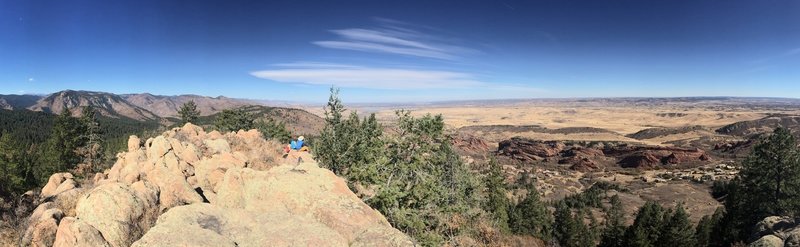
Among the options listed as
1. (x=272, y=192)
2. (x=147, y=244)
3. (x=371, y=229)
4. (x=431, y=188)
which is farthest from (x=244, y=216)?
(x=431, y=188)

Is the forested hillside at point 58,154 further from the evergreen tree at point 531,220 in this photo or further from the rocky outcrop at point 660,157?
the rocky outcrop at point 660,157

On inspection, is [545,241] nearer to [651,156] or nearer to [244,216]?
[244,216]

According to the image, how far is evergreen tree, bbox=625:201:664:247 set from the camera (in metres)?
44.6

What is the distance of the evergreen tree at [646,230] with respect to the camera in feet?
146

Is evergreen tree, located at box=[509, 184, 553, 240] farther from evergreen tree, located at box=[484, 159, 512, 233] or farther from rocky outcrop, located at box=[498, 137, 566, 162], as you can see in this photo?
rocky outcrop, located at box=[498, 137, 566, 162]

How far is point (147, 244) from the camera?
11.6 metres

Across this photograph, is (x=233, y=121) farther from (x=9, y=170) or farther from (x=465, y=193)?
(x=465, y=193)

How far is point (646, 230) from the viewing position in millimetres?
46844

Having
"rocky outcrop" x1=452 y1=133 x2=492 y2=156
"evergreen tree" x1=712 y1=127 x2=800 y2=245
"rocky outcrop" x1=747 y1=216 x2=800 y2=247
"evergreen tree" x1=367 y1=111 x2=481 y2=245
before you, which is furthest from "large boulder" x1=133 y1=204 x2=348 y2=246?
"rocky outcrop" x1=452 y1=133 x2=492 y2=156

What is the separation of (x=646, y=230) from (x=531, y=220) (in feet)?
45.7

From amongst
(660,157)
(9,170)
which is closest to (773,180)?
(9,170)

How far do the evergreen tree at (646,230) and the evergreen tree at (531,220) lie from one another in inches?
434

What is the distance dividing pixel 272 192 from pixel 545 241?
153 feet

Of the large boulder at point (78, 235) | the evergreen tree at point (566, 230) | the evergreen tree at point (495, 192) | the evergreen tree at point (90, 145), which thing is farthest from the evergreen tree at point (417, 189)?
the evergreen tree at point (90, 145)
